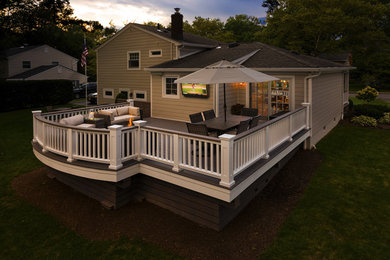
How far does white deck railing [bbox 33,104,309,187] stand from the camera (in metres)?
5.09

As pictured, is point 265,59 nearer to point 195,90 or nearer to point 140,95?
point 195,90

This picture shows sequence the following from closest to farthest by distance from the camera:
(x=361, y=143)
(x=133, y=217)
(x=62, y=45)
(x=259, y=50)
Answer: (x=133, y=217), (x=361, y=143), (x=259, y=50), (x=62, y=45)

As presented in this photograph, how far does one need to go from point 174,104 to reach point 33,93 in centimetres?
1433

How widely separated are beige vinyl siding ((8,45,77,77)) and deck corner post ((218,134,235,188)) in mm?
35945

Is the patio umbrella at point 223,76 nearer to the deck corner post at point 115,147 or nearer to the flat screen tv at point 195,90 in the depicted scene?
the deck corner post at point 115,147

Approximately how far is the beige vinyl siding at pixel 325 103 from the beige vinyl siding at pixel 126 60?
8.39 m

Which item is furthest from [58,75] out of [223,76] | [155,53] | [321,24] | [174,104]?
[223,76]

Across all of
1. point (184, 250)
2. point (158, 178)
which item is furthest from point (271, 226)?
point (158, 178)

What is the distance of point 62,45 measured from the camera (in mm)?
47375

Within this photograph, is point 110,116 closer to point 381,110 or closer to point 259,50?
point 259,50

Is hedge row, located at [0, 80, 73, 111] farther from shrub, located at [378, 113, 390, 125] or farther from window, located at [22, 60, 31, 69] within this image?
shrub, located at [378, 113, 390, 125]

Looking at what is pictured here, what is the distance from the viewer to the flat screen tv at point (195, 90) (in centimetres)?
1219

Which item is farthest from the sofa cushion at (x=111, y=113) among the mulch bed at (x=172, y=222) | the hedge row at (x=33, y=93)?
the hedge row at (x=33, y=93)

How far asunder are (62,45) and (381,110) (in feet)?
158
